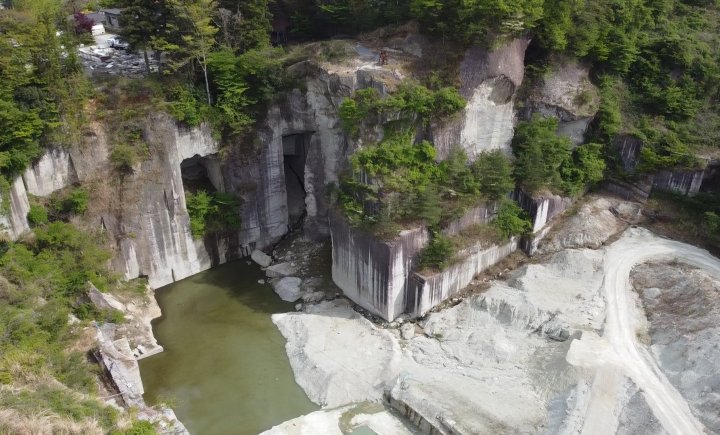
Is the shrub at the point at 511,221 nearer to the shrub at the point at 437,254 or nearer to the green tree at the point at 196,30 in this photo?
the shrub at the point at 437,254

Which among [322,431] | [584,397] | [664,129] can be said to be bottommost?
[322,431]

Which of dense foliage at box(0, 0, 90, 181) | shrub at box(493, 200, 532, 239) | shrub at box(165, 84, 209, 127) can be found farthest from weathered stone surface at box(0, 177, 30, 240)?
shrub at box(493, 200, 532, 239)

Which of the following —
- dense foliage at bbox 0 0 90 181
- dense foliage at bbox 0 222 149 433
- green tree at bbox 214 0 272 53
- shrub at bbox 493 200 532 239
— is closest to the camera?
dense foliage at bbox 0 222 149 433

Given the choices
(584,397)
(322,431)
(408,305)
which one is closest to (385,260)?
(408,305)

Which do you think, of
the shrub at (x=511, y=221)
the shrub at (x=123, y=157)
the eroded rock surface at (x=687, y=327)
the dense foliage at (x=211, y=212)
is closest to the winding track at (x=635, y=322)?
the eroded rock surface at (x=687, y=327)

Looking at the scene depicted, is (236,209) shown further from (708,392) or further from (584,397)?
(708,392)

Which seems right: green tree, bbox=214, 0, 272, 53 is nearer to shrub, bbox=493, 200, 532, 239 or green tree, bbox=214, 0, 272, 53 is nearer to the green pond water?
the green pond water
